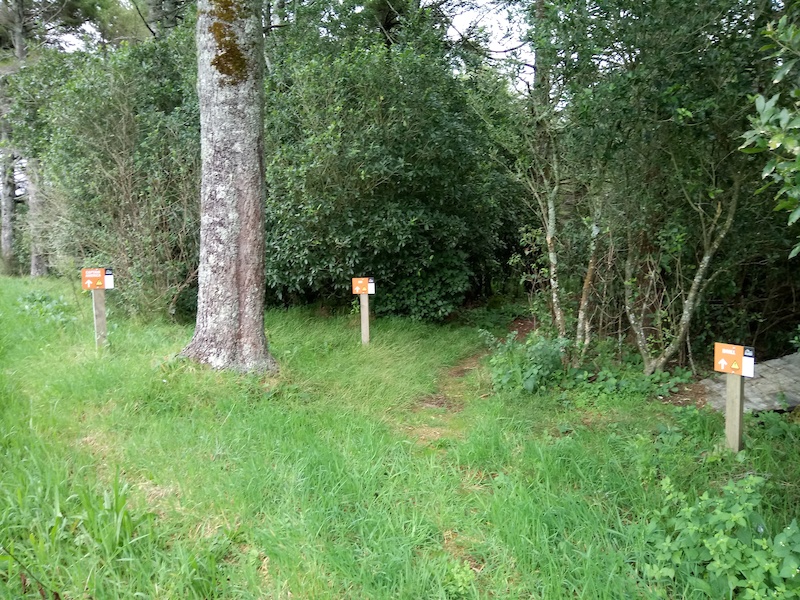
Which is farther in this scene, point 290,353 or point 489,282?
point 489,282

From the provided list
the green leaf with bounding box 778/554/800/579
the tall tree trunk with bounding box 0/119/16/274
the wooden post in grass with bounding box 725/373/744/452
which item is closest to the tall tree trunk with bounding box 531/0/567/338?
the wooden post in grass with bounding box 725/373/744/452

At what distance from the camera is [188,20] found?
9617 millimetres

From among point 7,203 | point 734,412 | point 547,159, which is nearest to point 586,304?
point 547,159

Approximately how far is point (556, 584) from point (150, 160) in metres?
8.33

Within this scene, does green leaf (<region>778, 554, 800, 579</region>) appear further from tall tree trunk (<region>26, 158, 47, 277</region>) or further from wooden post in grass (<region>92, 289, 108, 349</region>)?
tall tree trunk (<region>26, 158, 47, 277</region>)

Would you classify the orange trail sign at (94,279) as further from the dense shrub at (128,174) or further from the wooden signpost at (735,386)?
the wooden signpost at (735,386)

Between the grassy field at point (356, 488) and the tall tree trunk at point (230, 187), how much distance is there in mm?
425

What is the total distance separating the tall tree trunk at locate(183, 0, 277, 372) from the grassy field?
0.42 metres

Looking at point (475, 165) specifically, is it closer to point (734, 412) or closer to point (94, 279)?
point (94, 279)

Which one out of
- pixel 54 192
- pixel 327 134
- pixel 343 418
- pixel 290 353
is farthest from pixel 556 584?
pixel 54 192

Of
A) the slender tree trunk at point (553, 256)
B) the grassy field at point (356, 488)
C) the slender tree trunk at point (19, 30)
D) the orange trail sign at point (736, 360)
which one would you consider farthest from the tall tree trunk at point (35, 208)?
the orange trail sign at point (736, 360)

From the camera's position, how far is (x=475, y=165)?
8773 millimetres

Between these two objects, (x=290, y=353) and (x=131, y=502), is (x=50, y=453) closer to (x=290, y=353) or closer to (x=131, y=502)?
(x=131, y=502)

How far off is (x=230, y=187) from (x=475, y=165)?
5013 mm
